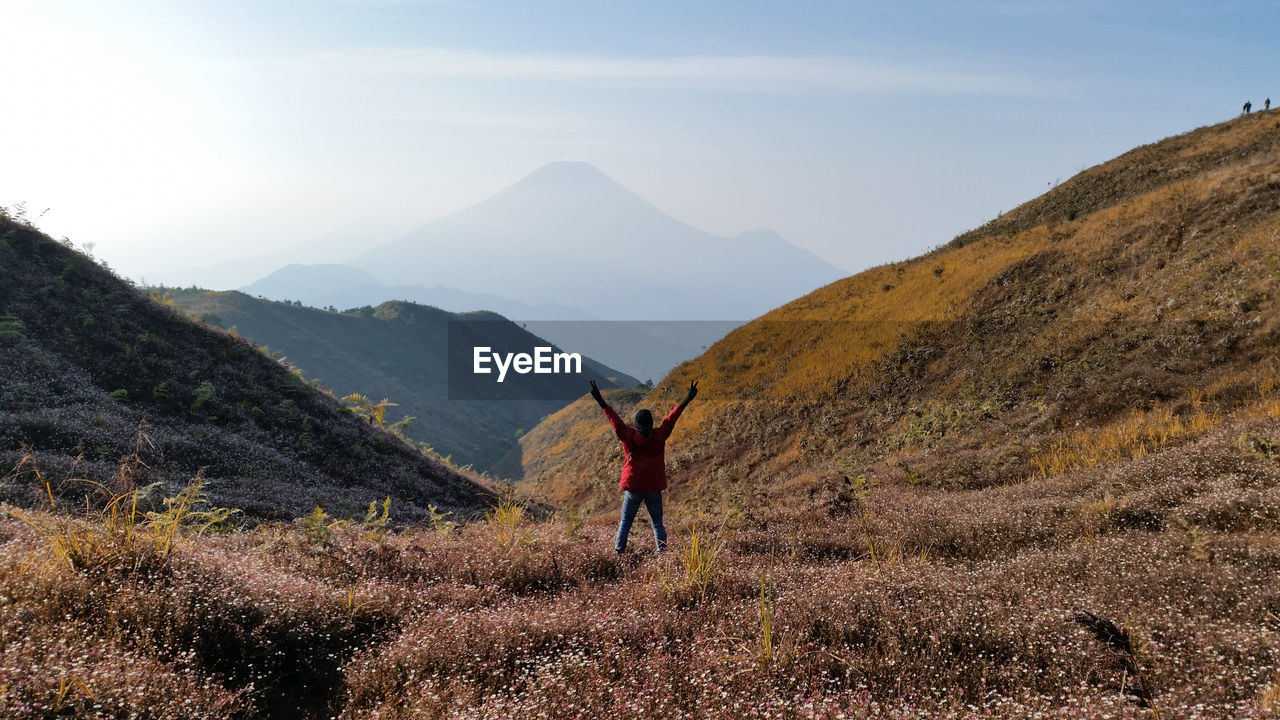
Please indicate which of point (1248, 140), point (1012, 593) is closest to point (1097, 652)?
point (1012, 593)

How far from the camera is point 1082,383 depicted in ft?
56.5

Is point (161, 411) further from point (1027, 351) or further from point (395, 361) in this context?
point (395, 361)

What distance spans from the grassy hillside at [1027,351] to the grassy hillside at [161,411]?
38.6 ft

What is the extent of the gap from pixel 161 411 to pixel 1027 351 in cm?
2901

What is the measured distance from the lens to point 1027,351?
21.5 m

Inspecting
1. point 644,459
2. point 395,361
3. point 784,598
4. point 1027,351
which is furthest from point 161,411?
point 395,361

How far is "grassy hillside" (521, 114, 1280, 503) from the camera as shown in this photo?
14.3m

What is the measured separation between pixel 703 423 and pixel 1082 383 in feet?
61.1

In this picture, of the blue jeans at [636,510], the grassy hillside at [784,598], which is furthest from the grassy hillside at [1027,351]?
the blue jeans at [636,510]

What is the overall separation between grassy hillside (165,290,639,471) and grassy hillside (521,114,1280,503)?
198 ft

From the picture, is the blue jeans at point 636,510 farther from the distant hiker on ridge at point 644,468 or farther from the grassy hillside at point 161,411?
the grassy hillside at point 161,411

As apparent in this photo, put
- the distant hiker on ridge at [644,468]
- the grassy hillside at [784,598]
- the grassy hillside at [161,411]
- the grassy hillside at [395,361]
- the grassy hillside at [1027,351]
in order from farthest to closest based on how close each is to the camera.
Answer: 1. the grassy hillside at [395,361]
2. the grassy hillside at [1027,351]
3. the grassy hillside at [161,411]
4. the distant hiker on ridge at [644,468]
5. the grassy hillside at [784,598]

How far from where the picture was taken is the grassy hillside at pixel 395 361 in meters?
97.4

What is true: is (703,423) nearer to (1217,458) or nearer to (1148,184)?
(1217,458)
